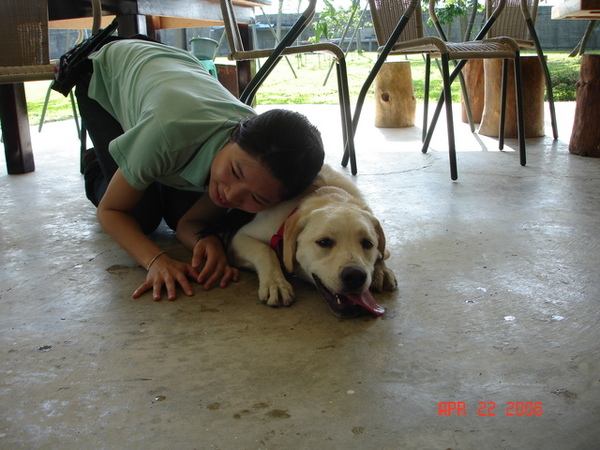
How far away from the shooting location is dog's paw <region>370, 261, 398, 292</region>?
73.5 inches

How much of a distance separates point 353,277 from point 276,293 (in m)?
0.29

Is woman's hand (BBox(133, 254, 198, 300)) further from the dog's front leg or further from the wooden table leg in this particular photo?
the wooden table leg

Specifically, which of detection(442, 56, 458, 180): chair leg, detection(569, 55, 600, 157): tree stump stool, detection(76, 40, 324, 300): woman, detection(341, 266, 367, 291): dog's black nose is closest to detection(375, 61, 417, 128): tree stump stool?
detection(569, 55, 600, 157): tree stump stool

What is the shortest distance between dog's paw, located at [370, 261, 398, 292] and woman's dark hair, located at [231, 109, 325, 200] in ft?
1.31

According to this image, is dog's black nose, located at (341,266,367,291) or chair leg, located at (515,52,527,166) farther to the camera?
chair leg, located at (515,52,527,166)

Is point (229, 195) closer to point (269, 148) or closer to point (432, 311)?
point (269, 148)

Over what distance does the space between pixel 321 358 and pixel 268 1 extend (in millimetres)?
4465

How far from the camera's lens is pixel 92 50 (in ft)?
8.76

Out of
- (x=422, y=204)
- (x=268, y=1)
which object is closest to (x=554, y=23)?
(x=268, y=1)

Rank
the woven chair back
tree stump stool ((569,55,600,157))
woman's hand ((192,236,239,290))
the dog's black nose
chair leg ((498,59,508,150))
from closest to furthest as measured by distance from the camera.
Answer: the dog's black nose, woman's hand ((192,236,239,290)), the woven chair back, tree stump stool ((569,55,600,157)), chair leg ((498,59,508,150))

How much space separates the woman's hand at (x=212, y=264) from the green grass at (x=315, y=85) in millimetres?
5521

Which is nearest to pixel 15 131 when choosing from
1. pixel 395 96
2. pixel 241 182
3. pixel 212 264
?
pixel 212 264

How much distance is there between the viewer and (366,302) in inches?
66.8

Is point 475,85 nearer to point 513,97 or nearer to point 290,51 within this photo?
point 513,97
